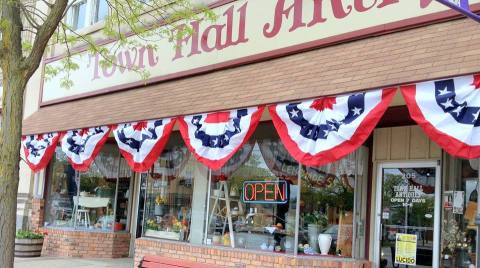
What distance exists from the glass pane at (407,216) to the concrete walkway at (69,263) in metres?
5.40

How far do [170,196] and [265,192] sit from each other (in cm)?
245

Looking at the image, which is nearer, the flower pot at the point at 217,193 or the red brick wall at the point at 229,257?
the red brick wall at the point at 229,257

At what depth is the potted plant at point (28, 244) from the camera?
39.9 feet

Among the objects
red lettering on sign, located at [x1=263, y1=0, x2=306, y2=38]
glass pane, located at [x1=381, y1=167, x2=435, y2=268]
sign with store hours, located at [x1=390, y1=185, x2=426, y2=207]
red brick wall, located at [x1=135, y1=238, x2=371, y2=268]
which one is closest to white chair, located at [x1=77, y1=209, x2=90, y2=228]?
red brick wall, located at [x1=135, y1=238, x2=371, y2=268]

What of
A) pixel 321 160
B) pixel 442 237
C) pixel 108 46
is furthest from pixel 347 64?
pixel 108 46

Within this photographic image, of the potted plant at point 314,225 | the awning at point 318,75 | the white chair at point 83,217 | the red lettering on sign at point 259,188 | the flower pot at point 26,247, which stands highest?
the awning at point 318,75

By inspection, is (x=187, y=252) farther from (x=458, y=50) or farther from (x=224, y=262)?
(x=458, y=50)

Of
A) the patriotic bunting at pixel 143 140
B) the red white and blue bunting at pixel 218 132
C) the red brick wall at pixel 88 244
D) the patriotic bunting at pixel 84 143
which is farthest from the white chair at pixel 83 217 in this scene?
the red white and blue bunting at pixel 218 132

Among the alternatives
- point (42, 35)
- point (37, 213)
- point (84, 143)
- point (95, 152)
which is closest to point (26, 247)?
point (37, 213)

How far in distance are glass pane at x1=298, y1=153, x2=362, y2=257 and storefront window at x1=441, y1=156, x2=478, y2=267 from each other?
141cm

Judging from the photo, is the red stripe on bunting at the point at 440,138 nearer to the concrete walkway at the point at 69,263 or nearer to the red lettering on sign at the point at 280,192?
the red lettering on sign at the point at 280,192

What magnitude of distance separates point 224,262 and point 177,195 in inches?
84.1

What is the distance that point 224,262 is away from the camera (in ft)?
28.4

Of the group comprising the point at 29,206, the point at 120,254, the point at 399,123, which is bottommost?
the point at 120,254
